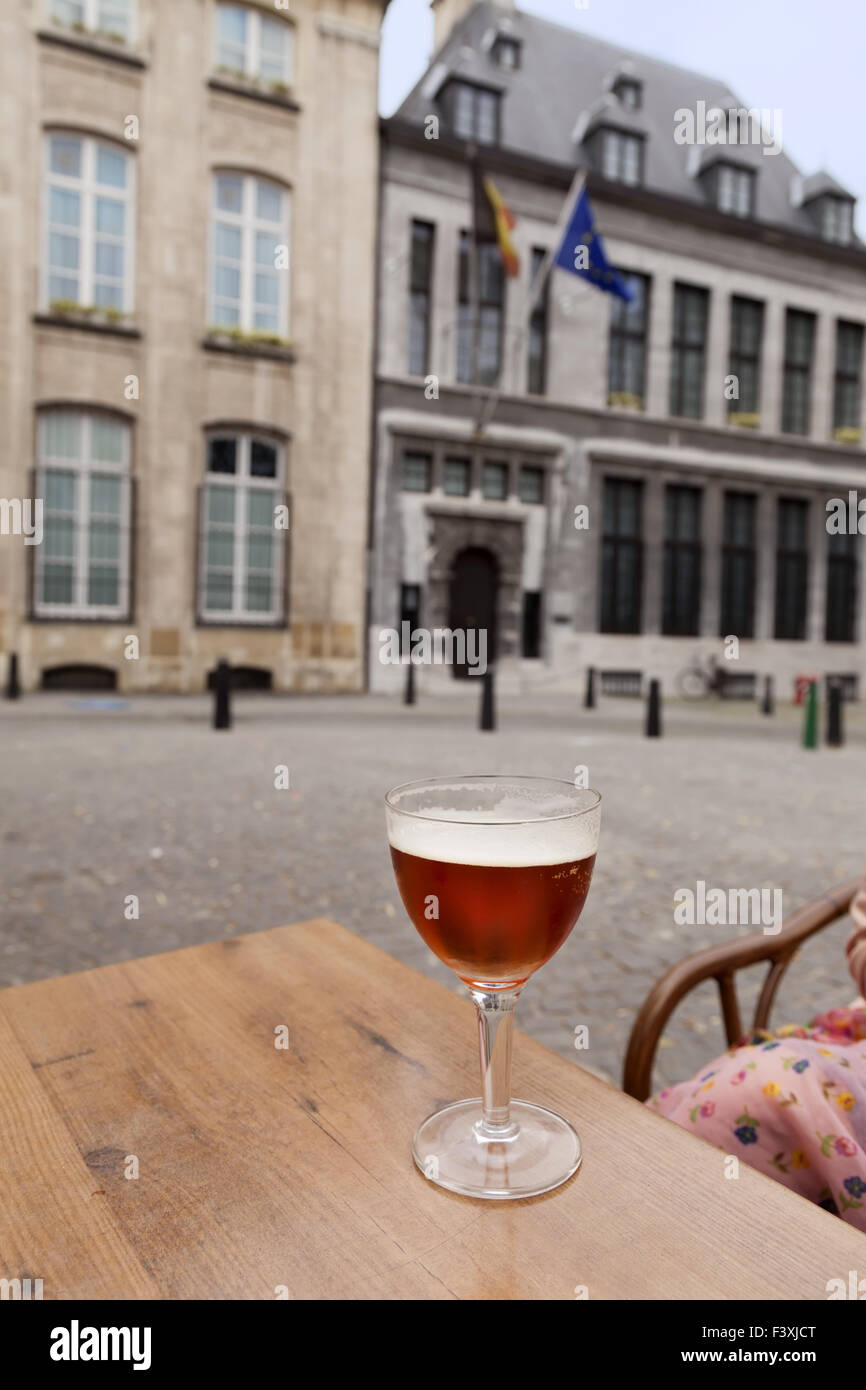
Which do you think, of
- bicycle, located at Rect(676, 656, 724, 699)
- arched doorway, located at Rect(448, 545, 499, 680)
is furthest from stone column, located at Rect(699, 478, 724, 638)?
arched doorway, located at Rect(448, 545, 499, 680)

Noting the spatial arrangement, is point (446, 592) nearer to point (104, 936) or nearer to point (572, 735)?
point (572, 735)

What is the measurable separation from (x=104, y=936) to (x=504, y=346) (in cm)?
1709

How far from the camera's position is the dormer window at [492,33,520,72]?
19.9m

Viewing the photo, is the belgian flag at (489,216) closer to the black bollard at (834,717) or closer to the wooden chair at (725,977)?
the black bollard at (834,717)

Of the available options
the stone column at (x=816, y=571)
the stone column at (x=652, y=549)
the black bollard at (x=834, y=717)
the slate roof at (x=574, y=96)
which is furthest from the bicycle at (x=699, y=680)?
the slate roof at (x=574, y=96)

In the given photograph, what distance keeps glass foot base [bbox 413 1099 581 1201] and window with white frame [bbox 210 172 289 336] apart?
673 inches

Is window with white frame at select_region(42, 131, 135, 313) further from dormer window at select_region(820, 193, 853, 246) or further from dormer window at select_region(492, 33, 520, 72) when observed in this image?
dormer window at select_region(820, 193, 853, 246)

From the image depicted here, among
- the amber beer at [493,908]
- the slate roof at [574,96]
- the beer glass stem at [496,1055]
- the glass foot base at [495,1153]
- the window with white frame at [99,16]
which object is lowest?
the glass foot base at [495,1153]

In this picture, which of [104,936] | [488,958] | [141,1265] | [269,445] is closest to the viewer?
[141,1265]

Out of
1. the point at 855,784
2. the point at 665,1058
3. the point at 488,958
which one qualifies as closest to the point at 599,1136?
the point at 488,958

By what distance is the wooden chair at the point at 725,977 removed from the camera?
149 centimetres

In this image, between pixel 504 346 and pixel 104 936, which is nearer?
pixel 104 936

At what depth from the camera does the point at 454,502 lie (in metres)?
18.2

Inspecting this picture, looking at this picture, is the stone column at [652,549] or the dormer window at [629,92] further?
the dormer window at [629,92]
